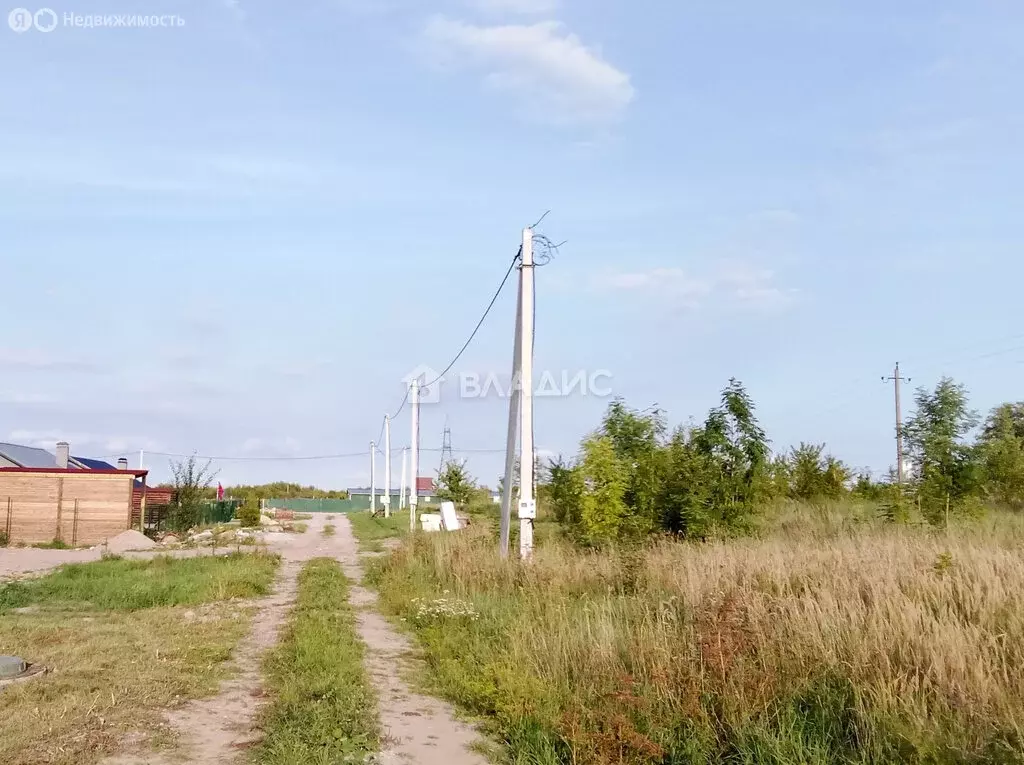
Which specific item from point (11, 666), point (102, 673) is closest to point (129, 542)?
point (11, 666)

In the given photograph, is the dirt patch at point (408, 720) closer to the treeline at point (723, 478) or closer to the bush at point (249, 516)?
the treeline at point (723, 478)

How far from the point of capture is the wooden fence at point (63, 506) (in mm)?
34188

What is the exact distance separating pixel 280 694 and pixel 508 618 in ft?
11.5

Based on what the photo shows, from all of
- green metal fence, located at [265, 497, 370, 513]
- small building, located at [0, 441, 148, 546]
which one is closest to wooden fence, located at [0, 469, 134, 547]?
small building, located at [0, 441, 148, 546]

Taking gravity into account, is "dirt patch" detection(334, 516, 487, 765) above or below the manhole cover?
below

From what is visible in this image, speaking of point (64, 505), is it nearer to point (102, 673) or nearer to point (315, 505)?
point (102, 673)

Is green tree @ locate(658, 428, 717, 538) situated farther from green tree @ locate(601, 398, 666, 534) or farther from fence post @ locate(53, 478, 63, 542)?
fence post @ locate(53, 478, 63, 542)

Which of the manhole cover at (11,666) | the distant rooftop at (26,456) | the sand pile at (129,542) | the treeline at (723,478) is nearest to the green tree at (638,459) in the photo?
the treeline at (723,478)

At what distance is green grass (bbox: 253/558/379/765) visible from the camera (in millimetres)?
6613

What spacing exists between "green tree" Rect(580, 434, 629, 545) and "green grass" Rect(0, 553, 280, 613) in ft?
22.0

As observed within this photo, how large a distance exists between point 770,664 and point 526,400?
407 inches

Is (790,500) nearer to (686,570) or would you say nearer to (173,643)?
(686,570)

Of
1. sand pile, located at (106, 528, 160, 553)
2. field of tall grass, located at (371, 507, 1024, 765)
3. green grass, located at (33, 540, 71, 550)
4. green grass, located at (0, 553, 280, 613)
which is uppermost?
field of tall grass, located at (371, 507, 1024, 765)

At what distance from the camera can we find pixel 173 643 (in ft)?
37.1
